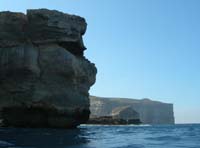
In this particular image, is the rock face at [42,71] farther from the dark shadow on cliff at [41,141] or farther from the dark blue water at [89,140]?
the dark shadow on cliff at [41,141]

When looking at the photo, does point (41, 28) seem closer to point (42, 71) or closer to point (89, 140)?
point (42, 71)

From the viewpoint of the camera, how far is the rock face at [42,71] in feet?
185

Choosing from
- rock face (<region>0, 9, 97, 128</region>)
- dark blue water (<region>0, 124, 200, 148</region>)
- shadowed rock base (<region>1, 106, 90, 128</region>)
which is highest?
rock face (<region>0, 9, 97, 128</region>)

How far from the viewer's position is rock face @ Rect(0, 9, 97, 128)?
56.5 meters

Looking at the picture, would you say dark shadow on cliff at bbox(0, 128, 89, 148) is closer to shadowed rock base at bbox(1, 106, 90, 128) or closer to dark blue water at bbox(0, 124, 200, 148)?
dark blue water at bbox(0, 124, 200, 148)

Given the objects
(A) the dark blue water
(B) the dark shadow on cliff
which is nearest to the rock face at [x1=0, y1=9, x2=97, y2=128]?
(A) the dark blue water

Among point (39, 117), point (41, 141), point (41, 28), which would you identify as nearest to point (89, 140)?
point (41, 141)

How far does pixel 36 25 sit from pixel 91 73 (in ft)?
38.1

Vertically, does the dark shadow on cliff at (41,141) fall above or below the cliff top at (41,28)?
below

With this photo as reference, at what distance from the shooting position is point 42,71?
58625 mm

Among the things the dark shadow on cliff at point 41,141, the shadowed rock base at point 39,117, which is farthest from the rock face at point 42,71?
the dark shadow on cliff at point 41,141

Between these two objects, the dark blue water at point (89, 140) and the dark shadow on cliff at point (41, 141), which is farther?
the dark blue water at point (89, 140)

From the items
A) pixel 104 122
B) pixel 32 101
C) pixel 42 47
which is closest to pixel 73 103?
pixel 32 101

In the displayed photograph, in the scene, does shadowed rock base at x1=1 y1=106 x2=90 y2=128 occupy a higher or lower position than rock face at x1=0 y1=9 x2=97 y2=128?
lower
